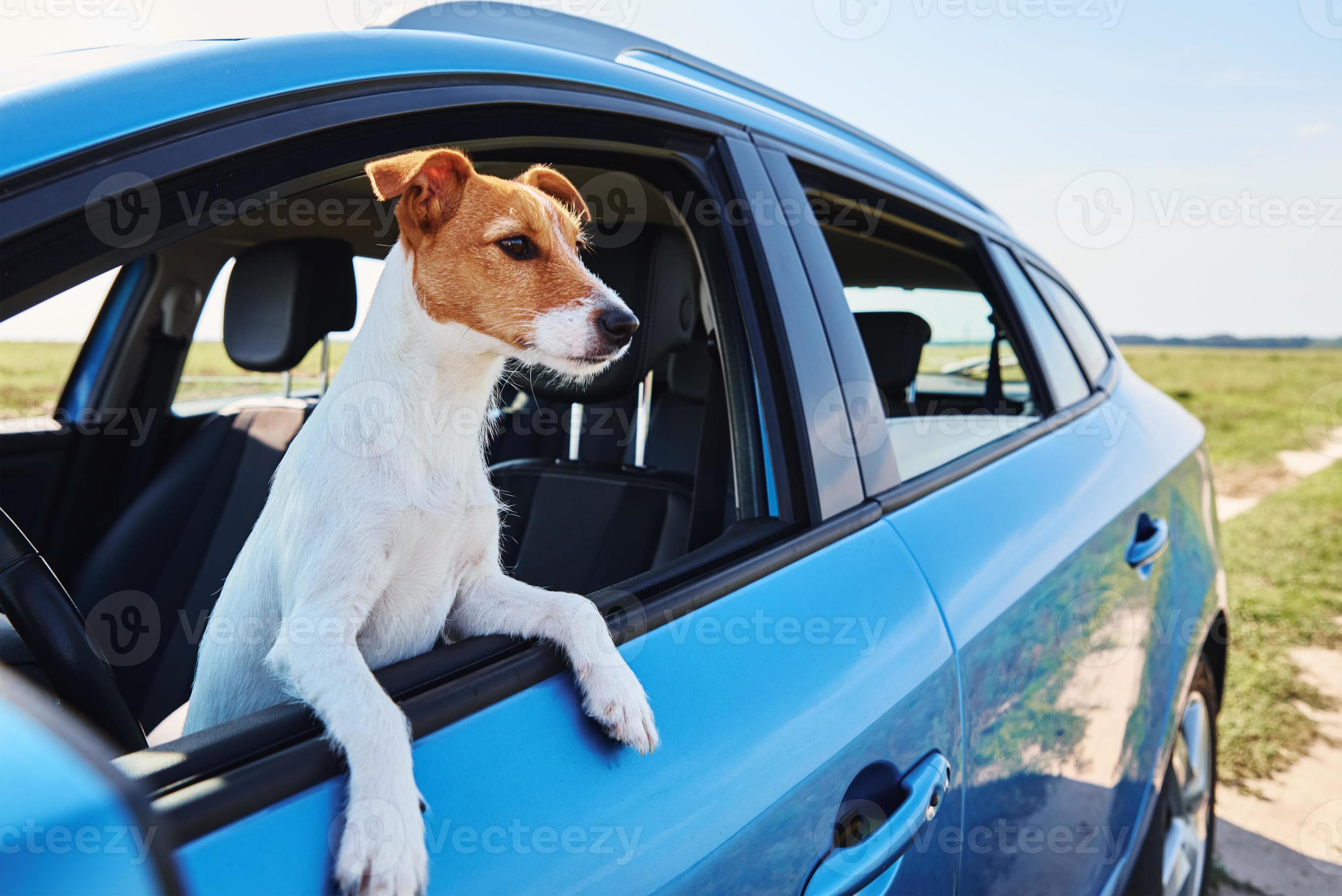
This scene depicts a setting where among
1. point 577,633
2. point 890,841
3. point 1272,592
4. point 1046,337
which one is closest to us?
point 577,633

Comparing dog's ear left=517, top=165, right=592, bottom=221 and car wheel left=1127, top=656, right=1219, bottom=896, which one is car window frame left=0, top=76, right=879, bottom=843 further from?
car wheel left=1127, top=656, right=1219, bottom=896

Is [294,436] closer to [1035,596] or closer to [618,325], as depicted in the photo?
[618,325]

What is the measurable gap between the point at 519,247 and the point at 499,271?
70mm

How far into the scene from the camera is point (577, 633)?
1162 mm

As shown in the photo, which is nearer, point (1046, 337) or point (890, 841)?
point (890, 841)

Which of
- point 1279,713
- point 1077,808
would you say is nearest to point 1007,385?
point 1077,808

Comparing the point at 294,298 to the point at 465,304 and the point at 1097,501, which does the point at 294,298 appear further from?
the point at 1097,501

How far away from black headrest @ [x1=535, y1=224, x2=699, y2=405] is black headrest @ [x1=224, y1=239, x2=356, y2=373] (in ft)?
2.98

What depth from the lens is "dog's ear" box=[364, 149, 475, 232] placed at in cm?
140

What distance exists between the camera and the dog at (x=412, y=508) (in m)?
1.06

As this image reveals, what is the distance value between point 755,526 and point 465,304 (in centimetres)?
68

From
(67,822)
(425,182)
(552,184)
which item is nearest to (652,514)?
(552,184)

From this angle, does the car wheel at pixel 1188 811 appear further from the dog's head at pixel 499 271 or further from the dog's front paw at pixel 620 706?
the dog's head at pixel 499 271

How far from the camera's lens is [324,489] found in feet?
4.05
